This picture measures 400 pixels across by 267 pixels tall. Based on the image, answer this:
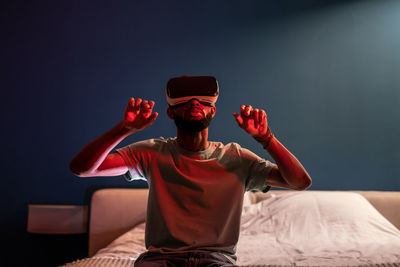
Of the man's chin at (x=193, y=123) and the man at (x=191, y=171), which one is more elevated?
the man's chin at (x=193, y=123)

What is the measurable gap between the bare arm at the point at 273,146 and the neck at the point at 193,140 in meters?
0.18

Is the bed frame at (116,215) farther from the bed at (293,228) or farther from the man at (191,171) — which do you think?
the man at (191,171)

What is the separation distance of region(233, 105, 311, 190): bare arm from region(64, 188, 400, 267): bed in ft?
2.41

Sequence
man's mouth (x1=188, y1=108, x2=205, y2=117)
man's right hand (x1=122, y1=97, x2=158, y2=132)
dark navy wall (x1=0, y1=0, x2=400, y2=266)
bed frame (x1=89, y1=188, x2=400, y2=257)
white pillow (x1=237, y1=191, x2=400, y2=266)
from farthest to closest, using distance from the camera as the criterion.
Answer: dark navy wall (x1=0, y1=0, x2=400, y2=266) < bed frame (x1=89, y1=188, x2=400, y2=257) < white pillow (x1=237, y1=191, x2=400, y2=266) < man's mouth (x1=188, y1=108, x2=205, y2=117) < man's right hand (x1=122, y1=97, x2=158, y2=132)

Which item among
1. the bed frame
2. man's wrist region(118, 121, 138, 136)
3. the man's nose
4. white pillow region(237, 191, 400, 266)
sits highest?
the man's nose

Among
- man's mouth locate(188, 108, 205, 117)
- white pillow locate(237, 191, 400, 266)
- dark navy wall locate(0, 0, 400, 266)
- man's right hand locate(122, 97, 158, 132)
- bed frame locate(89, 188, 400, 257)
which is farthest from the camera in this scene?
dark navy wall locate(0, 0, 400, 266)

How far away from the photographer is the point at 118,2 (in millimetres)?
2590

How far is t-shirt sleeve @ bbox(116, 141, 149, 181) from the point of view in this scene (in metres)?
1.13

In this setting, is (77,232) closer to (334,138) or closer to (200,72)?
(200,72)

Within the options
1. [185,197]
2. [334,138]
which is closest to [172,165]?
[185,197]

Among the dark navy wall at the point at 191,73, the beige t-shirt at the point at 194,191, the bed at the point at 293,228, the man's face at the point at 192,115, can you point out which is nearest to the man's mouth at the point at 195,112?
the man's face at the point at 192,115

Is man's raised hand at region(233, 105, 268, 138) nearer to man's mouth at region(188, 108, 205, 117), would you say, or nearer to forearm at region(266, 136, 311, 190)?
forearm at region(266, 136, 311, 190)

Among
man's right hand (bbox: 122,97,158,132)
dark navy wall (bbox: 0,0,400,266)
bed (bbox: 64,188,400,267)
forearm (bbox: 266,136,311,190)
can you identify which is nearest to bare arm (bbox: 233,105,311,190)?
forearm (bbox: 266,136,311,190)

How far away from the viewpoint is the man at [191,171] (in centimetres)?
101
